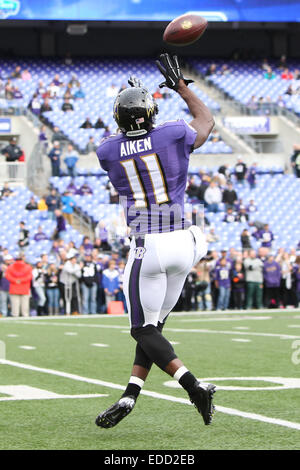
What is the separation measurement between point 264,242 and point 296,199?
12.0ft

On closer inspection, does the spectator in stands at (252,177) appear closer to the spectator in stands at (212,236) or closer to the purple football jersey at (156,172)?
the spectator in stands at (212,236)

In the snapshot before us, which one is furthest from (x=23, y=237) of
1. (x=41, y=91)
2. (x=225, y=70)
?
(x=225, y=70)

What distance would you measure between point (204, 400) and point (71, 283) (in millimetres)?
14166

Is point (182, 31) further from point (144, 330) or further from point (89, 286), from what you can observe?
point (89, 286)

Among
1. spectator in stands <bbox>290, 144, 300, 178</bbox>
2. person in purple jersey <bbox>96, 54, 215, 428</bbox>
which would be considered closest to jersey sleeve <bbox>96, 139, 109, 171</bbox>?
person in purple jersey <bbox>96, 54, 215, 428</bbox>

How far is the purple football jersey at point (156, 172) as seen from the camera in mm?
5000

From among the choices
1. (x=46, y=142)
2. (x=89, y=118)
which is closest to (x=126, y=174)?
(x=46, y=142)

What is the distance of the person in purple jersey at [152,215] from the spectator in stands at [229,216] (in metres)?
17.7

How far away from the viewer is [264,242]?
72.2 ft

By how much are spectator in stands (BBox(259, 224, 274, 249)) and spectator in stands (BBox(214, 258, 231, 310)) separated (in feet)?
8.18

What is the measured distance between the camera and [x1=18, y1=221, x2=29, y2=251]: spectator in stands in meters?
20.3

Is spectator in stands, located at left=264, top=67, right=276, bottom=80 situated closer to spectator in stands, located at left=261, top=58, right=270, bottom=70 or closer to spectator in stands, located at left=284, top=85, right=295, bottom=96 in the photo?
spectator in stands, located at left=261, top=58, right=270, bottom=70

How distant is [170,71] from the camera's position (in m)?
5.17
